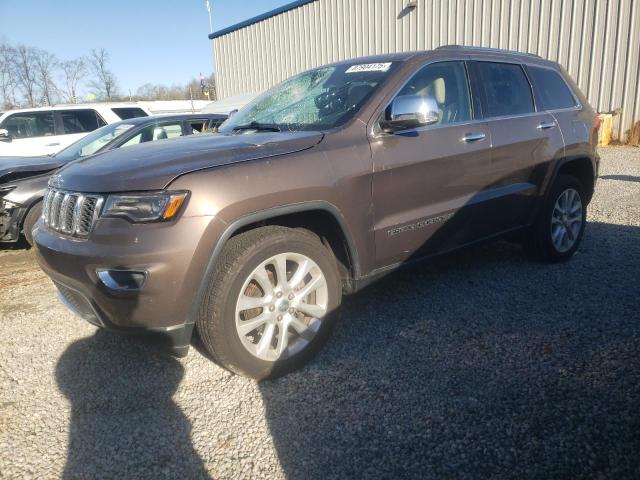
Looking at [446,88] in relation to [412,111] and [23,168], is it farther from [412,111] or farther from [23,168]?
[23,168]

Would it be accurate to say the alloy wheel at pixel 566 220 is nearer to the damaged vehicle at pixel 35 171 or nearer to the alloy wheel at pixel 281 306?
the alloy wheel at pixel 281 306

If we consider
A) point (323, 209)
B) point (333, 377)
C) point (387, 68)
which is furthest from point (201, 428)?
point (387, 68)

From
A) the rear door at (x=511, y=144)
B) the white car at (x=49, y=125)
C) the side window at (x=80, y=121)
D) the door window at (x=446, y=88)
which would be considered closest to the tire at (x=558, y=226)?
the rear door at (x=511, y=144)

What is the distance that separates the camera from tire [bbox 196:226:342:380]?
237 centimetres

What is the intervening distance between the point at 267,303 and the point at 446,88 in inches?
81.9

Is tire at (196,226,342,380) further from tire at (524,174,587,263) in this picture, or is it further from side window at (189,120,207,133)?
side window at (189,120,207,133)

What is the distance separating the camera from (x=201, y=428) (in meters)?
2.28

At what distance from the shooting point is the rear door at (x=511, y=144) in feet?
11.7

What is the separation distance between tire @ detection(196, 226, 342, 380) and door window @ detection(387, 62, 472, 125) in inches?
54.6

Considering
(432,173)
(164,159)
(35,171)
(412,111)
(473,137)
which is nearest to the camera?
(164,159)

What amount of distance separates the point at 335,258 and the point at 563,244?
2.59 m

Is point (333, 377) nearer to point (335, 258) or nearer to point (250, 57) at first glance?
point (335, 258)

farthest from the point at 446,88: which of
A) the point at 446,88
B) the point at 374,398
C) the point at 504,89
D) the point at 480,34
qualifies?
the point at 480,34

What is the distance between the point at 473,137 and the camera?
3.38 meters
